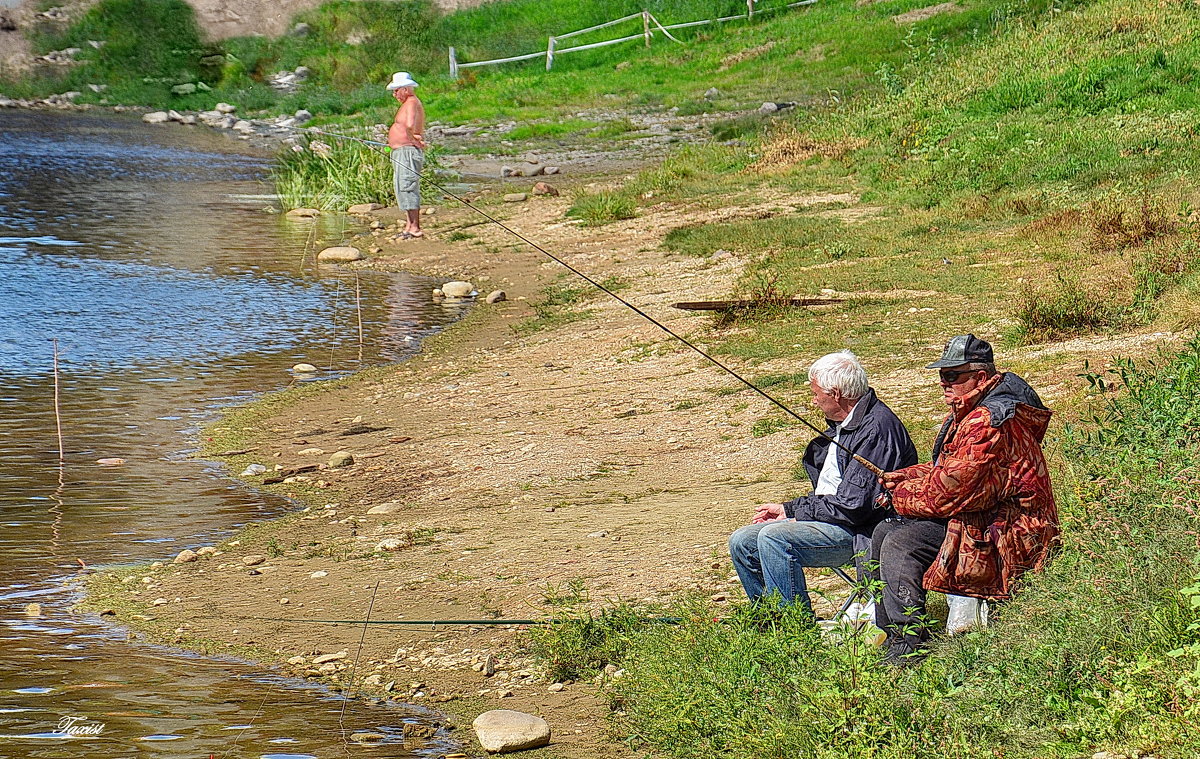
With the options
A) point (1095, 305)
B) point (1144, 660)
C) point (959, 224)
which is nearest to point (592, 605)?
point (1144, 660)

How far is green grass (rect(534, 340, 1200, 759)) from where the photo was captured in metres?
4.08

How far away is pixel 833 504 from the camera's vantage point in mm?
5109

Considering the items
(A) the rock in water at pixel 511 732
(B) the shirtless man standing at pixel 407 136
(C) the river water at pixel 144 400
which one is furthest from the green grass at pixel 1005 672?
(B) the shirtless man standing at pixel 407 136

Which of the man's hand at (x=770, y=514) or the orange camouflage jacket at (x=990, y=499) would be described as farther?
the man's hand at (x=770, y=514)

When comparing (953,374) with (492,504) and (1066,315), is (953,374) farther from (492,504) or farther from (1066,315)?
(1066,315)

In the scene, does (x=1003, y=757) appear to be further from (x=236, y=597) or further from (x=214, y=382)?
(x=214, y=382)

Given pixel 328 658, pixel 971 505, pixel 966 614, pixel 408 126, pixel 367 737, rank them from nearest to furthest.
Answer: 1. pixel 971 505
2. pixel 966 614
3. pixel 367 737
4. pixel 328 658
5. pixel 408 126

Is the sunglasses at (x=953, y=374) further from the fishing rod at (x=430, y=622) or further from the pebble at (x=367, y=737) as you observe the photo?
the pebble at (x=367, y=737)

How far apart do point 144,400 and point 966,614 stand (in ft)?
24.4

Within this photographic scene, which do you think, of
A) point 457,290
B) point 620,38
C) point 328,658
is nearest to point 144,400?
point 457,290

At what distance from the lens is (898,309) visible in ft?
34.8

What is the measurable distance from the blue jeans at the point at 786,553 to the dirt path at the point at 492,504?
2.22ft

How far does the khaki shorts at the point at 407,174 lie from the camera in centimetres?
1603

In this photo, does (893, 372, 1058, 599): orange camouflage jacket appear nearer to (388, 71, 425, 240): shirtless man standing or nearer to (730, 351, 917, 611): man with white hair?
(730, 351, 917, 611): man with white hair
